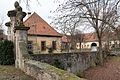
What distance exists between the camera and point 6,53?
51.9 feet

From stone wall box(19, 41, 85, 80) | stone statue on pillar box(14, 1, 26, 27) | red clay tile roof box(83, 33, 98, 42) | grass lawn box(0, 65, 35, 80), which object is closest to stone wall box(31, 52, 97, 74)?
stone wall box(19, 41, 85, 80)

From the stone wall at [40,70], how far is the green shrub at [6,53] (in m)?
1.67

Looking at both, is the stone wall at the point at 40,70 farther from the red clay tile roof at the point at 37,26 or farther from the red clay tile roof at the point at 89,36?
the red clay tile roof at the point at 37,26

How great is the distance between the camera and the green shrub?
15.7 meters

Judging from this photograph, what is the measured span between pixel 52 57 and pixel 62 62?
6.55ft

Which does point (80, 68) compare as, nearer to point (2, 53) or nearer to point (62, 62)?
point (62, 62)

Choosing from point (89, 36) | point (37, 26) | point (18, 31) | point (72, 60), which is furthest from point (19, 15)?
point (89, 36)

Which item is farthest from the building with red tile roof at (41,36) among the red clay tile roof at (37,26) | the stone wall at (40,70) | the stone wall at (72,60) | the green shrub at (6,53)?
the stone wall at (40,70)

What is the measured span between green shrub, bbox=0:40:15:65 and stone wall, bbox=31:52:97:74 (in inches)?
50.9

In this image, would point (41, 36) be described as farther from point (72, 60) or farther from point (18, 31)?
point (18, 31)

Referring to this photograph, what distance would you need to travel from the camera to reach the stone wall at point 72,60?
17.5 meters

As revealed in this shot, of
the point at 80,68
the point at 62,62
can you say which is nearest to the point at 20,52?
the point at 62,62

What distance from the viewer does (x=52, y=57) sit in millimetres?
18234

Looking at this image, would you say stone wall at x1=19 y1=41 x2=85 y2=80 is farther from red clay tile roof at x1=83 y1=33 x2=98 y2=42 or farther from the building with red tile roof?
the building with red tile roof
